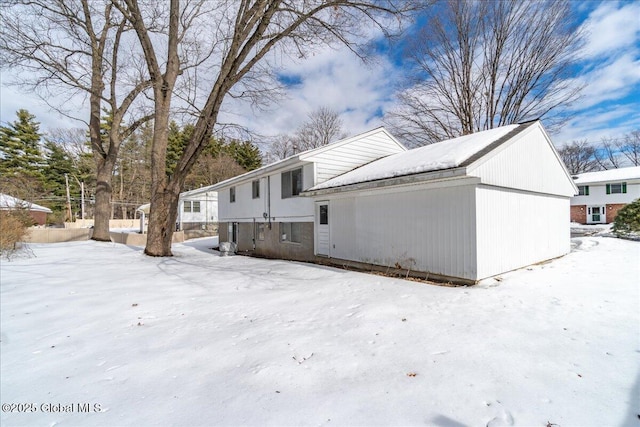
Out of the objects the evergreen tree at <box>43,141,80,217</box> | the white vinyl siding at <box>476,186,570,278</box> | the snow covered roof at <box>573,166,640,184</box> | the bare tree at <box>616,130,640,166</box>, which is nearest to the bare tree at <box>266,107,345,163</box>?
the white vinyl siding at <box>476,186,570,278</box>

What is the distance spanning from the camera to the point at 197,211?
2698 cm

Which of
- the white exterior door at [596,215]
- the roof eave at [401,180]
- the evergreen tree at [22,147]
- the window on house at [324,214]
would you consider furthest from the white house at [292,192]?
the evergreen tree at [22,147]

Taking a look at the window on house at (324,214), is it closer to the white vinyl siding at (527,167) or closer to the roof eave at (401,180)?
the roof eave at (401,180)

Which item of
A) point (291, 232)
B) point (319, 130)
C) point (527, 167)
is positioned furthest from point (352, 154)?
point (319, 130)

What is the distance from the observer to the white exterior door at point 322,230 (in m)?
10.6

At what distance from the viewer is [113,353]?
3.41m

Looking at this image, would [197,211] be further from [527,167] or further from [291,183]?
[527,167]

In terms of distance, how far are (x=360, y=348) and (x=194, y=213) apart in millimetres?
26400

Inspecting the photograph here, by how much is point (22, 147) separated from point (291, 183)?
1610 inches

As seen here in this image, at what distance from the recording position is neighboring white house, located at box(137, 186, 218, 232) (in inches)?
1022

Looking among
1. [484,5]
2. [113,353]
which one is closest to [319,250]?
[113,353]

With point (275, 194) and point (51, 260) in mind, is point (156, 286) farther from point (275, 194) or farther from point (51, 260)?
point (275, 194)

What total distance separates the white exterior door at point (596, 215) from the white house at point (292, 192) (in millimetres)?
26776

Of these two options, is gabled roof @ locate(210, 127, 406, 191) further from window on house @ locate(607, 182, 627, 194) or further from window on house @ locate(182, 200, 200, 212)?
window on house @ locate(607, 182, 627, 194)
